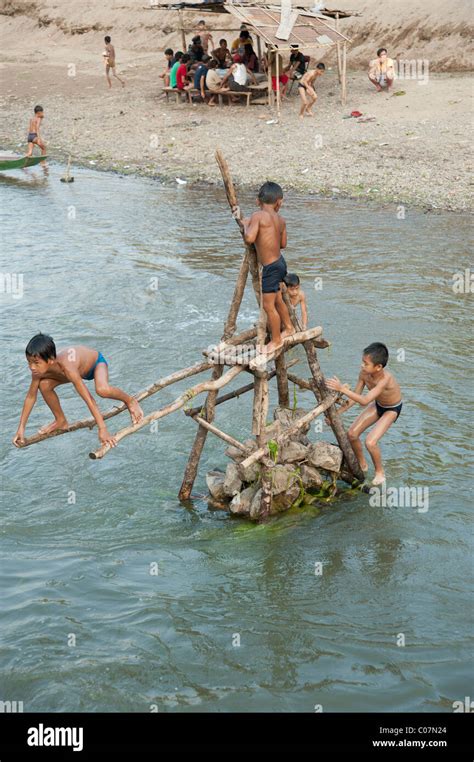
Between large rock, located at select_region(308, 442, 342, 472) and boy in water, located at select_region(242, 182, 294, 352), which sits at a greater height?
boy in water, located at select_region(242, 182, 294, 352)

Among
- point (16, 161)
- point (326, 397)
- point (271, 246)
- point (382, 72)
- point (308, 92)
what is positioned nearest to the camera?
point (271, 246)

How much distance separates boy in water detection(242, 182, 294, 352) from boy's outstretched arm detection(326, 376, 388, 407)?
0.50 metres

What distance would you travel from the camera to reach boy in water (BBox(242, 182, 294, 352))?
21.5 ft

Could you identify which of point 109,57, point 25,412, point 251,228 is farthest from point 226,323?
point 109,57

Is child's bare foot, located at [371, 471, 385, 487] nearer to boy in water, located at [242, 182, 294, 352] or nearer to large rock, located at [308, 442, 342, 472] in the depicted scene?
large rock, located at [308, 442, 342, 472]

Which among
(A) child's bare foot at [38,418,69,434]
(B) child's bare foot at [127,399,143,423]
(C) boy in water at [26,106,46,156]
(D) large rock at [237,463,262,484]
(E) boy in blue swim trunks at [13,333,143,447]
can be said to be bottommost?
(D) large rock at [237,463,262,484]

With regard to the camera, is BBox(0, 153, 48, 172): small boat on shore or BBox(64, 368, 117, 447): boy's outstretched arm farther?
BBox(0, 153, 48, 172): small boat on shore

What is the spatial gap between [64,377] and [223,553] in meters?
1.87

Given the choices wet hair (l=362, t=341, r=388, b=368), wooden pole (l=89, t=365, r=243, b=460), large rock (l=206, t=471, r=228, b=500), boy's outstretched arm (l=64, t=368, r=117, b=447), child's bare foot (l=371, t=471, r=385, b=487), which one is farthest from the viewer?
child's bare foot (l=371, t=471, r=385, b=487)

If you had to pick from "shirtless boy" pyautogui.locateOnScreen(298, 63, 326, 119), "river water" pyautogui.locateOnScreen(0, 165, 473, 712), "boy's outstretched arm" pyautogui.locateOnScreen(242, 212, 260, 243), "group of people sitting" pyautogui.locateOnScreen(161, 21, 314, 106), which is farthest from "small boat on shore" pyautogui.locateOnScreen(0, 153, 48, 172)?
"boy's outstretched arm" pyautogui.locateOnScreen(242, 212, 260, 243)

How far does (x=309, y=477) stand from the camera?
288 inches

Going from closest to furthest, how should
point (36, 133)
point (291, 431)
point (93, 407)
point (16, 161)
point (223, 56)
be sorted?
point (93, 407), point (291, 431), point (16, 161), point (36, 133), point (223, 56)

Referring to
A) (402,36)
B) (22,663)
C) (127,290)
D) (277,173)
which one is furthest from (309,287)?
(402,36)

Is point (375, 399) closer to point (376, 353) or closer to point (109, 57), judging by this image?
point (376, 353)
